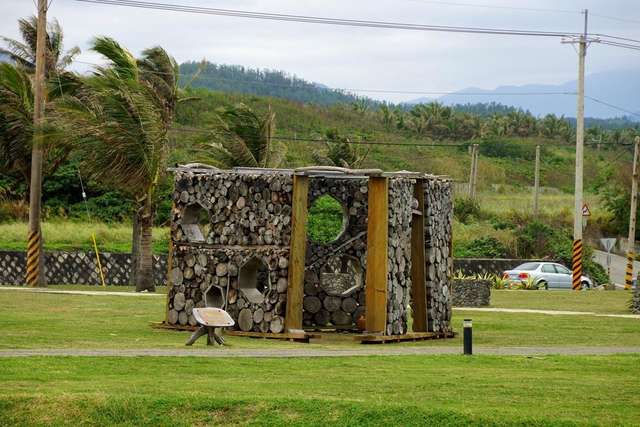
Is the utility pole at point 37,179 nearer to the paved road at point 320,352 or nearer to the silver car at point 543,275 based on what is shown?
the silver car at point 543,275

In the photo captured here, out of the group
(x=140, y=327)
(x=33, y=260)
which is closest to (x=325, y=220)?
Answer: (x=33, y=260)

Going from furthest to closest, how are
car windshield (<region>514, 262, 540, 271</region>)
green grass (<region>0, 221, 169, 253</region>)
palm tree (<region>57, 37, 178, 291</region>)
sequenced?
1. green grass (<region>0, 221, 169, 253</region>)
2. car windshield (<region>514, 262, 540, 271</region>)
3. palm tree (<region>57, 37, 178, 291</region>)

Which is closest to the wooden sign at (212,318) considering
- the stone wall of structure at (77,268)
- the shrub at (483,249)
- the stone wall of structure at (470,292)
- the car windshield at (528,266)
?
the stone wall of structure at (470,292)

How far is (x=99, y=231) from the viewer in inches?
2154

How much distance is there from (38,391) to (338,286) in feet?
42.4

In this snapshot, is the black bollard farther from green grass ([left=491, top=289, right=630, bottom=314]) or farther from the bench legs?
green grass ([left=491, top=289, right=630, bottom=314])

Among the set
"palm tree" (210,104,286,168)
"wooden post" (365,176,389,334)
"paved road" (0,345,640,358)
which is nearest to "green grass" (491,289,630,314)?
"palm tree" (210,104,286,168)

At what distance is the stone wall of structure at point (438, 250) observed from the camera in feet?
82.7

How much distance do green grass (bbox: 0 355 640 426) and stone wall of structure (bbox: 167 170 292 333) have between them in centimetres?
472

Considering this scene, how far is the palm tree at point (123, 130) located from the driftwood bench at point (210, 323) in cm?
1552

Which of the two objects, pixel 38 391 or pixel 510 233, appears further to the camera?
pixel 510 233

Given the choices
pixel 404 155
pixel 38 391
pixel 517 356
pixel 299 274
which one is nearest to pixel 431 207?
pixel 299 274

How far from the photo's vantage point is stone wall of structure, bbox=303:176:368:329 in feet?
87.1

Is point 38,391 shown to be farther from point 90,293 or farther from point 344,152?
point 344,152
